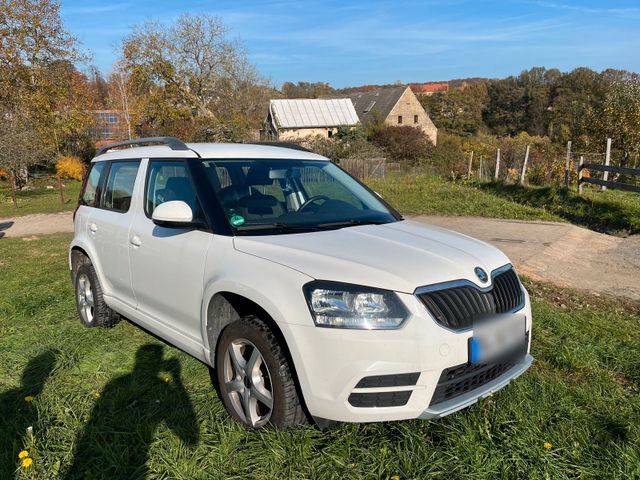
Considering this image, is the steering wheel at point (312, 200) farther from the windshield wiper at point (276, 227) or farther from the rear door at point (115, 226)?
the rear door at point (115, 226)

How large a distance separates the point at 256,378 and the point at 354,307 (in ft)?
2.61

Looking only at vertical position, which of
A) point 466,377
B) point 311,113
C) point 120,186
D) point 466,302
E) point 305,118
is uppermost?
point 311,113

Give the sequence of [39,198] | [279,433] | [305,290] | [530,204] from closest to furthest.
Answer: [305,290], [279,433], [530,204], [39,198]

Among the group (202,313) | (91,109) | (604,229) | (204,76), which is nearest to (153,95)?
(204,76)

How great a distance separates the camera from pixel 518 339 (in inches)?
116

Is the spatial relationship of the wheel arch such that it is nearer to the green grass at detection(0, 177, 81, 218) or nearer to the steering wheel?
the steering wheel

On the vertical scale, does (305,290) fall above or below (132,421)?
above

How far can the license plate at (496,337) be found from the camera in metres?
2.59

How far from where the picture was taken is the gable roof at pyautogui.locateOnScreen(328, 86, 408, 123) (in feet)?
172

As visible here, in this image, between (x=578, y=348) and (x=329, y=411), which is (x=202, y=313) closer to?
(x=329, y=411)

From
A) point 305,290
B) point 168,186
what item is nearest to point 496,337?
point 305,290

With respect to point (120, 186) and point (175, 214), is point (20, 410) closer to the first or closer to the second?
point (175, 214)

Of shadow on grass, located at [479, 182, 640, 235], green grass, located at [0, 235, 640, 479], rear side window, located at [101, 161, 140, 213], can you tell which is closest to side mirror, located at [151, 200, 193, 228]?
rear side window, located at [101, 161, 140, 213]

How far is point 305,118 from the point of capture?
50438mm
